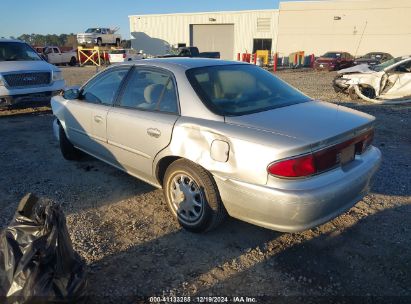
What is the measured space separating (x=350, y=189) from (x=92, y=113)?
304 cm

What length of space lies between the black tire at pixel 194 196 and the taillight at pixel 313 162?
2.13 feet

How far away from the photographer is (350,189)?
2822 mm

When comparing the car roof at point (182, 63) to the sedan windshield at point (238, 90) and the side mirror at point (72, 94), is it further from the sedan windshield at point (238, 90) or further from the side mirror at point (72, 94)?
the side mirror at point (72, 94)

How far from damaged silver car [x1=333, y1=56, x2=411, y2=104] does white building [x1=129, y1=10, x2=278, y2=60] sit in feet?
86.5

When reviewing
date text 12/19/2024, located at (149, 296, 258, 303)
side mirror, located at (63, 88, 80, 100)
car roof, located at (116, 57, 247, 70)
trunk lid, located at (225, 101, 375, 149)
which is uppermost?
car roof, located at (116, 57, 247, 70)

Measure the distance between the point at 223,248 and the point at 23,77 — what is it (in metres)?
7.44

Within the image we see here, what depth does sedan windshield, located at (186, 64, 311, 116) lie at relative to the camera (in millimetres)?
3143

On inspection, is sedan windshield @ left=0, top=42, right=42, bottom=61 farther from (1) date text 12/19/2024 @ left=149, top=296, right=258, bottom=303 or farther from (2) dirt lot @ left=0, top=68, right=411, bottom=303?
(1) date text 12/19/2024 @ left=149, top=296, right=258, bottom=303

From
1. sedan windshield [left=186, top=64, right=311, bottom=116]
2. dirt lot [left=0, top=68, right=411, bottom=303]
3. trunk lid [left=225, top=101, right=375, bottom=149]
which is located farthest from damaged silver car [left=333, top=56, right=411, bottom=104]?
trunk lid [left=225, top=101, right=375, bottom=149]

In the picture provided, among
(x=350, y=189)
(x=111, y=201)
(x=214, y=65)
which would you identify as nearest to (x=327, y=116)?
(x=350, y=189)

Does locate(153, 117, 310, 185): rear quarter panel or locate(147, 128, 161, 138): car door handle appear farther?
locate(147, 128, 161, 138): car door handle

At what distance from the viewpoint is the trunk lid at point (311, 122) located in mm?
2639

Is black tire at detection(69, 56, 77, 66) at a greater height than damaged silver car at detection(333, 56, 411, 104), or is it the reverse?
damaged silver car at detection(333, 56, 411, 104)

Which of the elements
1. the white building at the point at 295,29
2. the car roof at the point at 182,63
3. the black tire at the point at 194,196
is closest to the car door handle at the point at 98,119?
the car roof at the point at 182,63
